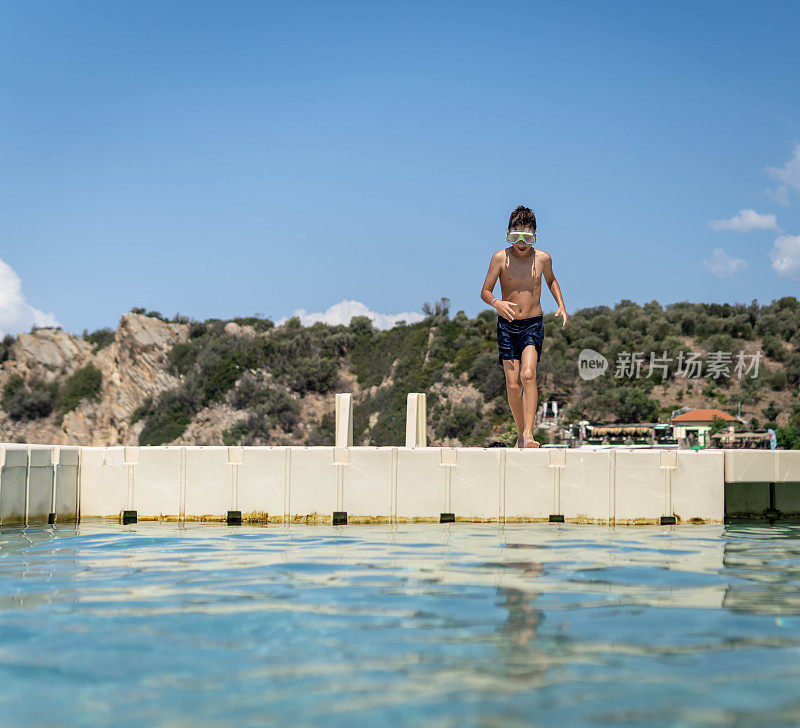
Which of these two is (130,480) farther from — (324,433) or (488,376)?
(324,433)

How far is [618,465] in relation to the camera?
10039 millimetres

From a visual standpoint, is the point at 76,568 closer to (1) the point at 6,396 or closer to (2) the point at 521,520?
(2) the point at 521,520

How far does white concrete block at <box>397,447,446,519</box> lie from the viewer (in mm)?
10070

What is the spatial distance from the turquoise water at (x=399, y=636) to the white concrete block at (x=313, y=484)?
228 centimetres

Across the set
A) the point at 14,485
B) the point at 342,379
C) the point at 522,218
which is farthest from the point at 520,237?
the point at 342,379

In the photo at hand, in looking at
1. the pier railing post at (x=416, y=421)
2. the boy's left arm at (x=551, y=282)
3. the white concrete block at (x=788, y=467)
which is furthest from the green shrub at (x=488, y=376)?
the white concrete block at (x=788, y=467)

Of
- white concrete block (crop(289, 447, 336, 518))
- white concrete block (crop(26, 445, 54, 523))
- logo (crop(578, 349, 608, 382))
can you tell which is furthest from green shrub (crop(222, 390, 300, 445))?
white concrete block (crop(289, 447, 336, 518))

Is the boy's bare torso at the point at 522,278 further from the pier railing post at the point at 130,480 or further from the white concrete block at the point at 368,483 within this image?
the pier railing post at the point at 130,480

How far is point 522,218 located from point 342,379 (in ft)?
231

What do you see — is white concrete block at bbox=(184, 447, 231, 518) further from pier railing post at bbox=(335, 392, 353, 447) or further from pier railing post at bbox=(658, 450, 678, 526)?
pier railing post at bbox=(658, 450, 678, 526)

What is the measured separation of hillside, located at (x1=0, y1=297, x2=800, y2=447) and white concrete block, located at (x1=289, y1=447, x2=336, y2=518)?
55642 millimetres

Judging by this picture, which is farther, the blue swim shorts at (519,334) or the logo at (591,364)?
the logo at (591,364)

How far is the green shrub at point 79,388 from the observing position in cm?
→ 7794

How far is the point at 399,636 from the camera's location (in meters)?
4.38
